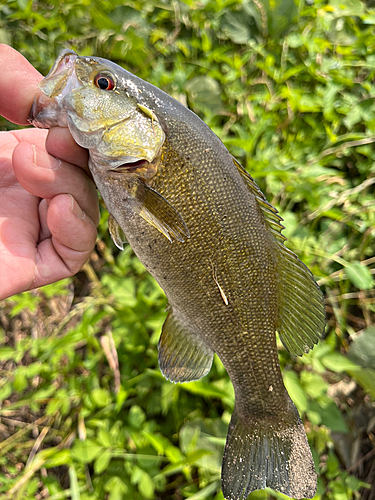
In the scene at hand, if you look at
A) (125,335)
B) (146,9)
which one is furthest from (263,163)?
(146,9)

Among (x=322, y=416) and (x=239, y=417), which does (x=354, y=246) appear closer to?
(x=322, y=416)

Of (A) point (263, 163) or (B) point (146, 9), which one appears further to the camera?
(B) point (146, 9)

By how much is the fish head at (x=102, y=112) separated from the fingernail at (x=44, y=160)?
0.52 feet

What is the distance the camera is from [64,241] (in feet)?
4.78

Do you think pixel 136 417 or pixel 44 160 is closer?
pixel 44 160

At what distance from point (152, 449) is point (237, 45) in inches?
127

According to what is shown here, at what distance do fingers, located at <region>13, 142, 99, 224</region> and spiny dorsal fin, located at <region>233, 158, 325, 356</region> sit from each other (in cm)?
76

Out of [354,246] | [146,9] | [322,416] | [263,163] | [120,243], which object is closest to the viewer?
[120,243]

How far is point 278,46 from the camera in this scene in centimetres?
296

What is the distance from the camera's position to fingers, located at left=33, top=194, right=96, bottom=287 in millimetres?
1354

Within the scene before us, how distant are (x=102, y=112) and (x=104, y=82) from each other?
0.11 metres

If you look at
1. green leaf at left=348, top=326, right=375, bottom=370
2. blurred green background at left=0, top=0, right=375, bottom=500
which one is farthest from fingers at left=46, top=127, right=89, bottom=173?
green leaf at left=348, top=326, right=375, bottom=370

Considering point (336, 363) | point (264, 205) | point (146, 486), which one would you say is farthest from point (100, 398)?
point (264, 205)

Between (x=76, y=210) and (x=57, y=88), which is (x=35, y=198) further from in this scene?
(x=57, y=88)
